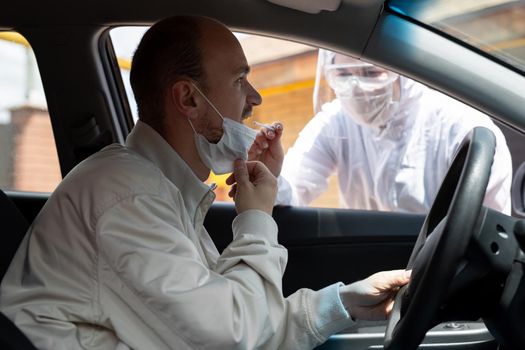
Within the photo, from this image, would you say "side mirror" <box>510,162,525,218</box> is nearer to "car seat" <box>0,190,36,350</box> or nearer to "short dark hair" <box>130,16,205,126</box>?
"short dark hair" <box>130,16,205,126</box>

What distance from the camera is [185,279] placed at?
1.33 metres

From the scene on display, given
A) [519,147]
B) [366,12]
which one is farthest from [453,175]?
[519,147]

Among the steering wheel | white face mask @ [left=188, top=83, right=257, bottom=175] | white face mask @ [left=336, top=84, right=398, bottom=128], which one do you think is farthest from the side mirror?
the steering wheel

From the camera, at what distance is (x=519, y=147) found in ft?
7.73

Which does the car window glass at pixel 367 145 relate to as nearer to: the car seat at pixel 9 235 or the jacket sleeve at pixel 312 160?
the jacket sleeve at pixel 312 160

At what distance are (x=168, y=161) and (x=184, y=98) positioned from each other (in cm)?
16

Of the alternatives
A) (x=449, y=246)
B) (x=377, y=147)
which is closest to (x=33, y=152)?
(x=377, y=147)

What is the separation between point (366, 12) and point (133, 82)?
1.98 ft

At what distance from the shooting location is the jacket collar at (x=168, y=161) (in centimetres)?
168

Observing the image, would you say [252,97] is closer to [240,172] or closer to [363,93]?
[240,172]

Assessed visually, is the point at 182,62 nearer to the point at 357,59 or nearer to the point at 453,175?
the point at 357,59

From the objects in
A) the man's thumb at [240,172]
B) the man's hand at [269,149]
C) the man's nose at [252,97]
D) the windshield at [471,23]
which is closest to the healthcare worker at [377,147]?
Answer: the windshield at [471,23]

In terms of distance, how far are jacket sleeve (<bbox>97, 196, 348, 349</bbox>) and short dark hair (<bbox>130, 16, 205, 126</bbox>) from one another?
0.36 metres

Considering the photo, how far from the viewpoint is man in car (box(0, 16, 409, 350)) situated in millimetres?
1342
